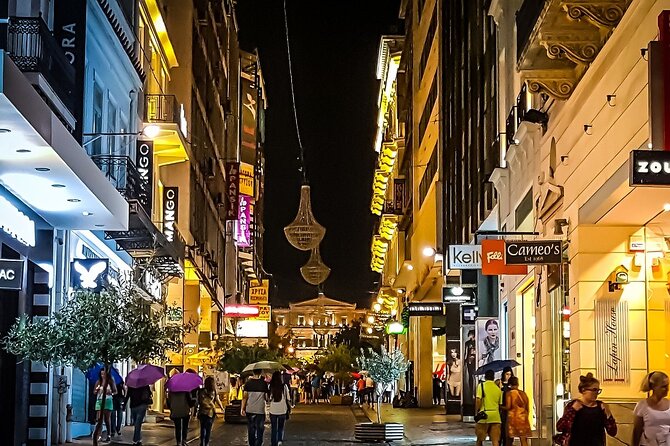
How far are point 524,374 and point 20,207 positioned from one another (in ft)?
39.9

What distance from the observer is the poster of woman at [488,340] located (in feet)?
107

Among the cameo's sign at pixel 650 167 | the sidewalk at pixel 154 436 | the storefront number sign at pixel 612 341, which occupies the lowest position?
the sidewalk at pixel 154 436

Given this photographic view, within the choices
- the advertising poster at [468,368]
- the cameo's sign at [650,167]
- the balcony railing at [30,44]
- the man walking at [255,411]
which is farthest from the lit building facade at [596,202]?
the advertising poster at [468,368]

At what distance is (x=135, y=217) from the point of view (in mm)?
30625

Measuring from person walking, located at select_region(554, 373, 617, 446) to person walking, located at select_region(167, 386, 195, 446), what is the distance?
493 inches

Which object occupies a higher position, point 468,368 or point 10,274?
point 10,274

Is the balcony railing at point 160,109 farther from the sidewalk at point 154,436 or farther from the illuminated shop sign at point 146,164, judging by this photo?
the sidewalk at point 154,436

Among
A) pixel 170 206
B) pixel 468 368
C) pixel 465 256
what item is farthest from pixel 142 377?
pixel 170 206

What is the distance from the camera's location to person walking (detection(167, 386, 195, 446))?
24.7 m

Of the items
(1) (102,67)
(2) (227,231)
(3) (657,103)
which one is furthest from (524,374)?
(2) (227,231)

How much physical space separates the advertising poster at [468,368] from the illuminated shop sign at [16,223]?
15667 millimetres

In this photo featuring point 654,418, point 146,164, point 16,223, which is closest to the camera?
point 654,418

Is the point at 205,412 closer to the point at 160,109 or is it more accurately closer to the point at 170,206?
the point at 160,109

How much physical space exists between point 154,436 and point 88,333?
29.0 feet
